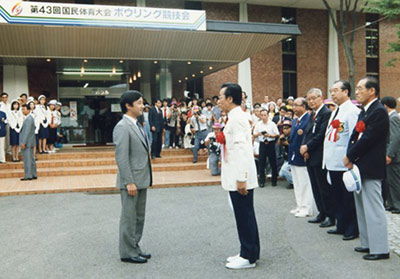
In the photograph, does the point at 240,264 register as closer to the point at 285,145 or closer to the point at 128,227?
the point at 128,227

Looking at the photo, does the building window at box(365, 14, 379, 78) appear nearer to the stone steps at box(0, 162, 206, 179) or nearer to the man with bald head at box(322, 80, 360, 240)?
the stone steps at box(0, 162, 206, 179)

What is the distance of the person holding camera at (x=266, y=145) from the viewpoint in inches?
407

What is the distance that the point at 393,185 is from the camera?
7387 mm

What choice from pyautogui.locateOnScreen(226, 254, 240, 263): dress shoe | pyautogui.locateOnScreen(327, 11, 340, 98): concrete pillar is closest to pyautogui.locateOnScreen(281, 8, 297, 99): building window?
pyautogui.locateOnScreen(327, 11, 340, 98): concrete pillar

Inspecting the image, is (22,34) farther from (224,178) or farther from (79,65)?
(224,178)

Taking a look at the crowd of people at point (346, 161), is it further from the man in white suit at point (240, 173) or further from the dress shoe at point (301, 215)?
the man in white suit at point (240, 173)

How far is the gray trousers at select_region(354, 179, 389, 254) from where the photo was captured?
4.71 metres

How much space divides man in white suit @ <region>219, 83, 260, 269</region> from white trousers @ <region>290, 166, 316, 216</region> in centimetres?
269

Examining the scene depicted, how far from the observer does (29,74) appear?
1931 cm

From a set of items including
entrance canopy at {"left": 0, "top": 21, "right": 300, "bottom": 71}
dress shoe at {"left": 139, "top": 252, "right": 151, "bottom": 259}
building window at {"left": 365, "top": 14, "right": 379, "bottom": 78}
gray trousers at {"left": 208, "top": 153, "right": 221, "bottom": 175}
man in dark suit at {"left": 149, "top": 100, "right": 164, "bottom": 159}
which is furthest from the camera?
building window at {"left": 365, "top": 14, "right": 379, "bottom": 78}

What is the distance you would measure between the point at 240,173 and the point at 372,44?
26.9m

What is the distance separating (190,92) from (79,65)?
7831 millimetres

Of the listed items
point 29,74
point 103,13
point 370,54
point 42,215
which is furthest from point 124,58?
point 370,54

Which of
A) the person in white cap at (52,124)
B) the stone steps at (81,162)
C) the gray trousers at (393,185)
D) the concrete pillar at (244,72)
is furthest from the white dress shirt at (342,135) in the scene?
the concrete pillar at (244,72)
